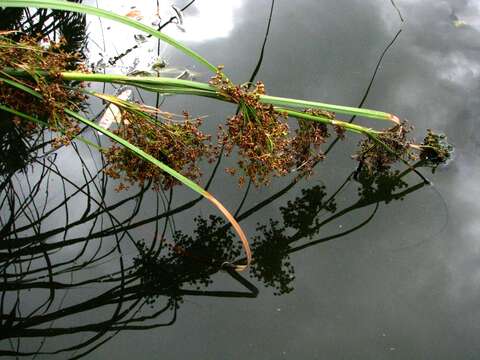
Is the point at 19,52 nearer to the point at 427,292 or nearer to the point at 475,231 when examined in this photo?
the point at 427,292

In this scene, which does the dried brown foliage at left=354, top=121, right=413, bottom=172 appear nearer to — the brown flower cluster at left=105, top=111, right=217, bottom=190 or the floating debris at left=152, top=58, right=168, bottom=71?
the brown flower cluster at left=105, top=111, right=217, bottom=190

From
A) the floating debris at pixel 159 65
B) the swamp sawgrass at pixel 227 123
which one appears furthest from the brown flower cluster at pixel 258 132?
the floating debris at pixel 159 65

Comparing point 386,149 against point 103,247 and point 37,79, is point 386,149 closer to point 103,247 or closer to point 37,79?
point 103,247

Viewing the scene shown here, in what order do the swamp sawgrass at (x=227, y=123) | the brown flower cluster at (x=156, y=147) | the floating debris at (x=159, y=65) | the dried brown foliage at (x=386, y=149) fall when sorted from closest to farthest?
the swamp sawgrass at (x=227, y=123) → the brown flower cluster at (x=156, y=147) → the dried brown foliage at (x=386, y=149) → the floating debris at (x=159, y=65)

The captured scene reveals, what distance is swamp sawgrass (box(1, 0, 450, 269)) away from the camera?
1.20 metres

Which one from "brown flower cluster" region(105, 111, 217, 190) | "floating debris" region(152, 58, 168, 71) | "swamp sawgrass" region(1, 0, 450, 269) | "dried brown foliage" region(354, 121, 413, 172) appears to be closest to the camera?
"swamp sawgrass" region(1, 0, 450, 269)

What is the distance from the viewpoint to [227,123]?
52.4 inches

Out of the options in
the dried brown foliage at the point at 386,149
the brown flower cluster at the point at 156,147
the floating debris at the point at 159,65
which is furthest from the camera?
the floating debris at the point at 159,65

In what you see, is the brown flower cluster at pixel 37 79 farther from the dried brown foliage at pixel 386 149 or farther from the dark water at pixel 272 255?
the dried brown foliage at pixel 386 149

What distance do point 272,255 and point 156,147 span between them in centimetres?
39

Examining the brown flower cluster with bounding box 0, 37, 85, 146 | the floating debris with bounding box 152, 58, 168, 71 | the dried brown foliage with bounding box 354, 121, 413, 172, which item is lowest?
the brown flower cluster with bounding box 0, 37, 85, 146

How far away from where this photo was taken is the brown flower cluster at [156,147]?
1325 mm

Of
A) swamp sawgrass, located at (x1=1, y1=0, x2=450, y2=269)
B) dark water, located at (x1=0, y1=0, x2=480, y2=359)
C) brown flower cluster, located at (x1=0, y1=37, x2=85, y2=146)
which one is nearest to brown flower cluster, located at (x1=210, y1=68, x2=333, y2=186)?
swamp sawgrass, located at (x1=1, y1=0, x2=450, y2=269)

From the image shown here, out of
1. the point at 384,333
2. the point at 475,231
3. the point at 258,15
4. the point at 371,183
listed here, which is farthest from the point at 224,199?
the point at 258,15
